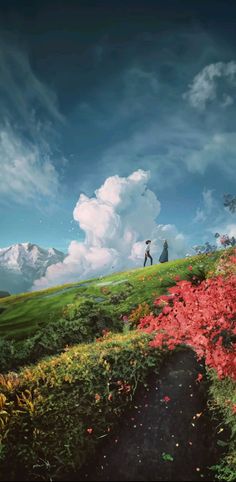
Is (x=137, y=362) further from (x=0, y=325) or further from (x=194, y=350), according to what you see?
(x=0, y=325)

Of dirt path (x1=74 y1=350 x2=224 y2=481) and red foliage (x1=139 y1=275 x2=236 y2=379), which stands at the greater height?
red foliage (x1=139 y1=275 x2=236 y2=379)

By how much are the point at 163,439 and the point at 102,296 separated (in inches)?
555

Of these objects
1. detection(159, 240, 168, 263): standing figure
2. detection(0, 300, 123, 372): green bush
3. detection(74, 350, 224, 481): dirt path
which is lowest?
detection(74, 350, 224, 481): dirt path

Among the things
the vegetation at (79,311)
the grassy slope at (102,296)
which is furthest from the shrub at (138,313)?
the grassy slope at (102,296)

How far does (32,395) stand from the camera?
10.6 m

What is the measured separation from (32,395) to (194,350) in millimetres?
6243

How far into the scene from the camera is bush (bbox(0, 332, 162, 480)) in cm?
935

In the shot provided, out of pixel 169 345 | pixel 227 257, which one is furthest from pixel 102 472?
pixel 227 257

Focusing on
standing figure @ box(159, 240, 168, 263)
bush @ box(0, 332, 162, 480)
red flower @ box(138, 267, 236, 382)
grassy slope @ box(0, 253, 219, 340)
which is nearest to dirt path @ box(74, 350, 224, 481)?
bush @ box(0, 332, 162, 480)

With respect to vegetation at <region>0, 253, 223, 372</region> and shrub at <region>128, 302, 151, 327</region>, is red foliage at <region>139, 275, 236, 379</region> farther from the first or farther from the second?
vegetation at <region>0, 253, 223, 372</region>

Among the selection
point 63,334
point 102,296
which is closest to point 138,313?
point 102,296

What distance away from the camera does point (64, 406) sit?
411 inches

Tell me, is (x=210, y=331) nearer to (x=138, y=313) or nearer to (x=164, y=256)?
(x=138, y=313)

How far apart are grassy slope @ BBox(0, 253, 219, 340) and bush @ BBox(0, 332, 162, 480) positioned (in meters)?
8.72
